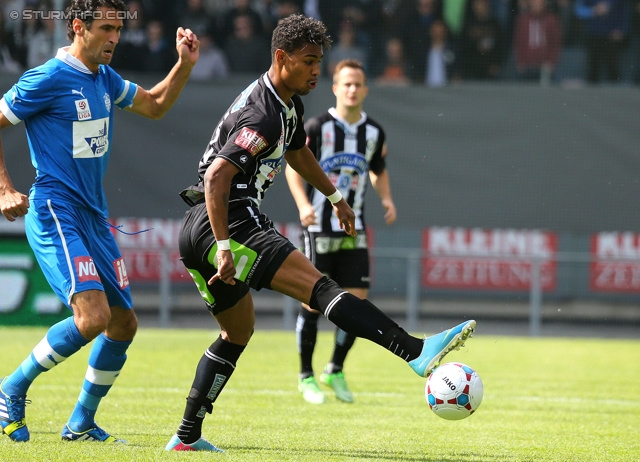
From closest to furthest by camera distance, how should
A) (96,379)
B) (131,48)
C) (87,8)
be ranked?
1. (87,8)
2. (96,379)
3. (131,48)

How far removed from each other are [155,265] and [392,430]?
8.89 m

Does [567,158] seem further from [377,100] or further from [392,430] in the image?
[392,430]

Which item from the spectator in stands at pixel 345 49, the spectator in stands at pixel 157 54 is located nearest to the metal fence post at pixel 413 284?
the spectator in stands at pixel 345 49

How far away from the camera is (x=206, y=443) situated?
493 centimetres

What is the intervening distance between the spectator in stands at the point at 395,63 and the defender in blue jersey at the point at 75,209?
901 cm

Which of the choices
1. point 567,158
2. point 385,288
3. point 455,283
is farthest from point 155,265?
point 567,158

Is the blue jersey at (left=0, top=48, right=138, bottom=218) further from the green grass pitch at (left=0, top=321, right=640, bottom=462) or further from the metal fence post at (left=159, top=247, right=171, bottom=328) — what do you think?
the metal fence post at (left=159, top=247, right=171, bottom=328)

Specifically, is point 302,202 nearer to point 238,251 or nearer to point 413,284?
point 238,251

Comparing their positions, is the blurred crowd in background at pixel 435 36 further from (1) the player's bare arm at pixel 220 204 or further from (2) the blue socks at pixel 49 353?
(1) the player's bare arm at pixel 220 204

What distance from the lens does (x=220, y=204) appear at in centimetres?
446

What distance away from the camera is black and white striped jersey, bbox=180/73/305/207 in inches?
179

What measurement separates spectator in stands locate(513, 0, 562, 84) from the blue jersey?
965cm

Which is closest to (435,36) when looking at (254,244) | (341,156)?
(341,156)

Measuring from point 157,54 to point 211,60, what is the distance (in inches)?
33.6
